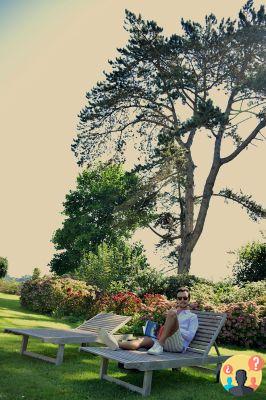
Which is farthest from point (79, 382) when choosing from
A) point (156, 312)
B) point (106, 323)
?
point (156, 312)

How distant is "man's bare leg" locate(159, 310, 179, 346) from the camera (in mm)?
7098

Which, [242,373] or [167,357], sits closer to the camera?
[242,373]

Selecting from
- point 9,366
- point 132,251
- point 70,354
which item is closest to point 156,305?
point 70,354

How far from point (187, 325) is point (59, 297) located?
1031cm

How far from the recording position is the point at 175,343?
24.1ft

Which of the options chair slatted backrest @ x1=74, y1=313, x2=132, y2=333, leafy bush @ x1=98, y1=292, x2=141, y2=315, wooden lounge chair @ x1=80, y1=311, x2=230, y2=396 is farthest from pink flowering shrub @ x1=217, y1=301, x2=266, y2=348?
wooden lounge chair @ x1=80, y1=311, x2=230, y2=396

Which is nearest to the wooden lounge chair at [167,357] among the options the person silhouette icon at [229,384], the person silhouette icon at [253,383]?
the person silhouette icon at [229,384]

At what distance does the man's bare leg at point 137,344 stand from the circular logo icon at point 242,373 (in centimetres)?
227

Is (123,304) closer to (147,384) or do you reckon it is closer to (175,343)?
(175,343)

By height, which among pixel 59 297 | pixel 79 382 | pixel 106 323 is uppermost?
pixel 59 297

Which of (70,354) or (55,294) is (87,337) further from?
(55,294)

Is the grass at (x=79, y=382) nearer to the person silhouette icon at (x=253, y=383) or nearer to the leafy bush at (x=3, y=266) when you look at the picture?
the person silhouette icon at (x=253, y=383)

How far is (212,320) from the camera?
7.91m

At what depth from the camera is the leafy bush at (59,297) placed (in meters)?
16.8
